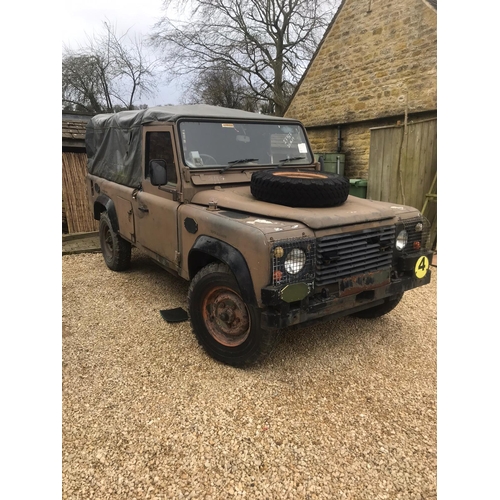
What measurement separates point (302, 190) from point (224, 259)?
0.84 m

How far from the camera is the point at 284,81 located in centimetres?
1950

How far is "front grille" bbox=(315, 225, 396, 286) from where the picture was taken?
2.83m

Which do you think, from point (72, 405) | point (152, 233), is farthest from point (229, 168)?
point (72, 405)

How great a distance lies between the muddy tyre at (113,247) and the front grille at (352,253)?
3610 millimetres

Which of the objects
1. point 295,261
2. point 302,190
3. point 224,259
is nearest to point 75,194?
point 224,259

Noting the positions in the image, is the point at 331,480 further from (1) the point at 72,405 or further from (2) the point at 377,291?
(1) the point at 72,405

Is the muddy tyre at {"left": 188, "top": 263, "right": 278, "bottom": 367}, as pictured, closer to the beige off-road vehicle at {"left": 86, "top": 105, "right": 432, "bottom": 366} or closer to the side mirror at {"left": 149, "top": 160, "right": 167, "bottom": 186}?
the beige off-road vehicle at {"left": 86, "top": 105, "right": 432, "bottom": 366}

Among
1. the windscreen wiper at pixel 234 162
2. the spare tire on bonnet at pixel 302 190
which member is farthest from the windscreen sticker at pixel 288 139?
the spare tire on bonnet at pixel 302 190

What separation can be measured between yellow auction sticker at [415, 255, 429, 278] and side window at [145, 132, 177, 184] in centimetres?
237

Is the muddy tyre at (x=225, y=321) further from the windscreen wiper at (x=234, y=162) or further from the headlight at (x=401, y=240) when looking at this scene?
the headlight at (x=401, y=240)

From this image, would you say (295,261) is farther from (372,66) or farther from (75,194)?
(372,66)

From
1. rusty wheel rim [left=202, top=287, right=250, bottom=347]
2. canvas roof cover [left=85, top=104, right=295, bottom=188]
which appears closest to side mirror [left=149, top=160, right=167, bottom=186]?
canvas roof cover [left=85, top=104, right=295, bottom=188]

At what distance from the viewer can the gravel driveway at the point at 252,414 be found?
7.13 feet

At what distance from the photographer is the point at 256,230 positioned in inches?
107
